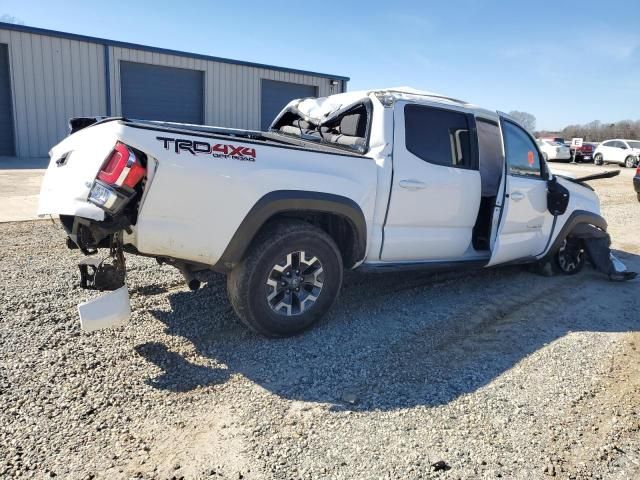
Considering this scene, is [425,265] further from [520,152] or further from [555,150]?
[555,150]

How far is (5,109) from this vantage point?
17141 mm

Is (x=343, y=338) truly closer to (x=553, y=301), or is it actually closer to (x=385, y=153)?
(x=385, y=153)

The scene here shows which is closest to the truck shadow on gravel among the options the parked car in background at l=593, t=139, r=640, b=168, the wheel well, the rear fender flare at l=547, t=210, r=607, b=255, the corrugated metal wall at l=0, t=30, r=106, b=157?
the rear fender flare at l=547, t=210, r=607, b=255

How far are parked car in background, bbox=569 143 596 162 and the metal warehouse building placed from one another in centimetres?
1918

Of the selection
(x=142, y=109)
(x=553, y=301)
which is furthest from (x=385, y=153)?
(x=142, y=109)

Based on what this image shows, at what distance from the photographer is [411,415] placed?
309cm

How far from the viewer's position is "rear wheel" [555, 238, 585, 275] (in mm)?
6386

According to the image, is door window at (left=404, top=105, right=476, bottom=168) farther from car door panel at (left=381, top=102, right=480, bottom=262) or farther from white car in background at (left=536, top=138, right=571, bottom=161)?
white car in background at (left=536, top=138, right=571, bottom=161)

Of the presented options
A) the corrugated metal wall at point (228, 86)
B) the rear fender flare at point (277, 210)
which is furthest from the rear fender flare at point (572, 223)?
the corrugated metal wall at point (228, 86)

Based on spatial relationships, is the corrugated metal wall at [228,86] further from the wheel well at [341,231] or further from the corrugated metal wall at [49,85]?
the wheel well at [341,231]

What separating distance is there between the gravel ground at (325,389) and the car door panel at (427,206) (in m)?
0.60

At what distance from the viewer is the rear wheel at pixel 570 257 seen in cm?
639

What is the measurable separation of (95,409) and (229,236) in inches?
52.0

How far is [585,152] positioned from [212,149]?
33.2 meters
